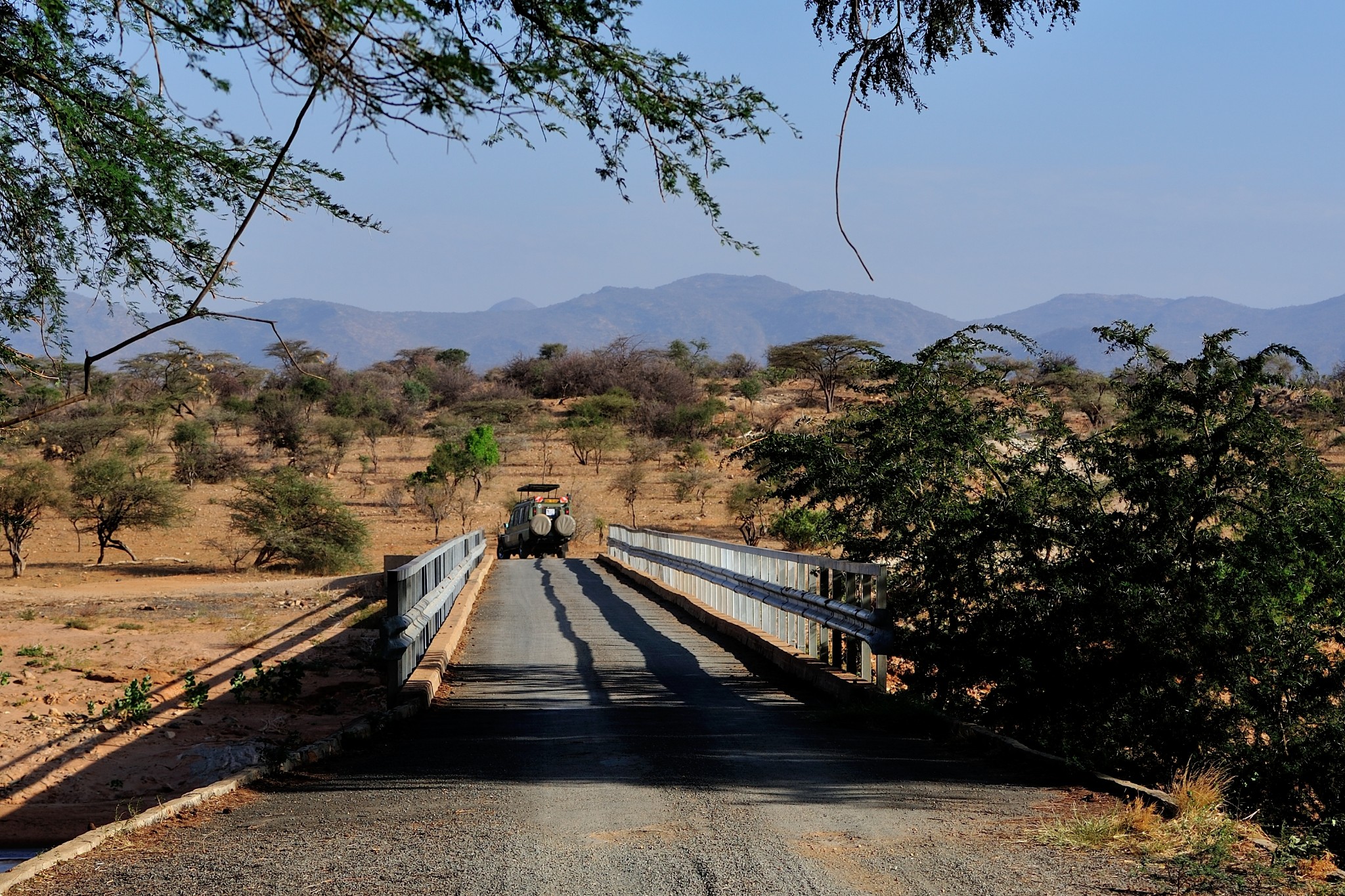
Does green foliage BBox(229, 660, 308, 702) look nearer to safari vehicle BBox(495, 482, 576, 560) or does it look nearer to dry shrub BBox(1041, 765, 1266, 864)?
dry shrub BBox(1041, 765, 1266, 864)

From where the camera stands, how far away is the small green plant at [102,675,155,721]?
10.6 meters

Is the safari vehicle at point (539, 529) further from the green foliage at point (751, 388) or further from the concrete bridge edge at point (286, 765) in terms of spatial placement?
the green foliage at point (751, 388)

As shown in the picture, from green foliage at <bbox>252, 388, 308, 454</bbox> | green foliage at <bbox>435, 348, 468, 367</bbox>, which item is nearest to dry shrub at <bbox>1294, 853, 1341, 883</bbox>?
green foliage at <bbox>252, 388, 308, 454</bbox>

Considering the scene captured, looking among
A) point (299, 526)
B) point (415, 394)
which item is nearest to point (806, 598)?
point (299, 526)

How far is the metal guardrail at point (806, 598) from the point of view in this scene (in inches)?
→ 370

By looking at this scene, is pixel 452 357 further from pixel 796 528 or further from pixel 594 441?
pixel 796 528

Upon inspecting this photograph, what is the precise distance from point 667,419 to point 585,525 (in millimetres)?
19772

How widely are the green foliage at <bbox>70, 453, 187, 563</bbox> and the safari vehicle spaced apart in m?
10.5

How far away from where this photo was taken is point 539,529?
3712cm

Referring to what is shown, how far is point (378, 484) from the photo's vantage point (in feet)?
177

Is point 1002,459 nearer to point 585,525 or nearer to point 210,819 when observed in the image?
point 210,819

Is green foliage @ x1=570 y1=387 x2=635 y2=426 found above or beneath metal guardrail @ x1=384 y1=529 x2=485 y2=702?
above

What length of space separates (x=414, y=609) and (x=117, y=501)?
28.6 meters

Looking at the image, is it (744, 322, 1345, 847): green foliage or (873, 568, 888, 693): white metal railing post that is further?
(873, 568, 888, 693): white metal railing post
